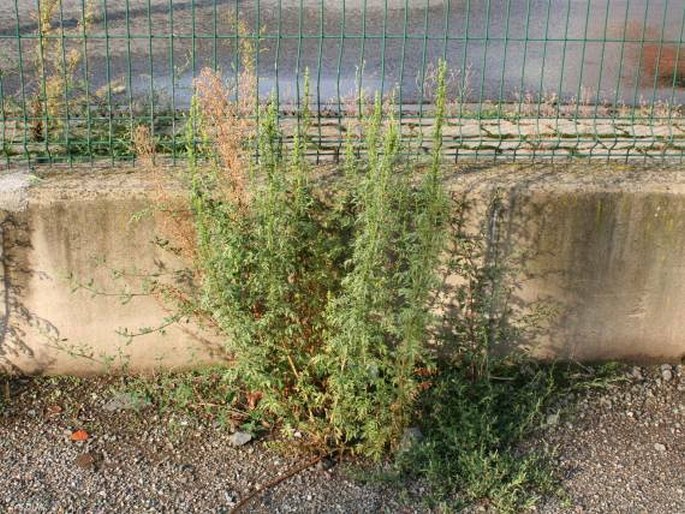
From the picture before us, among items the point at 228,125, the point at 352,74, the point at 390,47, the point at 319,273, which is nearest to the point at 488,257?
the point at 319,273

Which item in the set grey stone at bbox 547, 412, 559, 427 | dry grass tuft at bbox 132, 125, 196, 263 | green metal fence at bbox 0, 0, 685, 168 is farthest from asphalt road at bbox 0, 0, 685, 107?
grey stone at bbox 547, 412, 559, 427

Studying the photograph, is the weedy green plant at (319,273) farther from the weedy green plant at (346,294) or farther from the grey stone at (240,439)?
the grey stone at (240,439)

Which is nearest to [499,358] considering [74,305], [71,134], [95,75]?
[74,305]

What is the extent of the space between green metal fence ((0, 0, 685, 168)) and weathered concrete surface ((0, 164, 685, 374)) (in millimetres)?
363

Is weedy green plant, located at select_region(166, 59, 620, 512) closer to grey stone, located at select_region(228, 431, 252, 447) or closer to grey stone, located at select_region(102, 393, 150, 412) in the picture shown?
grey stone, located at select_region(228, 431, 252, 447)

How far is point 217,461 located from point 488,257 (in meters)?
1.64

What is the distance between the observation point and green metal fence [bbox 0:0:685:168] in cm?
527

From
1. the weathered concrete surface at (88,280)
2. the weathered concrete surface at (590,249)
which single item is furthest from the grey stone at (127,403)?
the weathered concrete surface at (590,249)

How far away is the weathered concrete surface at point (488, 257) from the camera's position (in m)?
5.03

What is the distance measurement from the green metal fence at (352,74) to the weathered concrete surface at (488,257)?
0.36 meters

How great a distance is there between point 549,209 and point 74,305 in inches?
94.7

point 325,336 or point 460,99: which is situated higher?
point 460,99

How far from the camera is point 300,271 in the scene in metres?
4.60

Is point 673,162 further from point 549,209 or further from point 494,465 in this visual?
point 494,465
